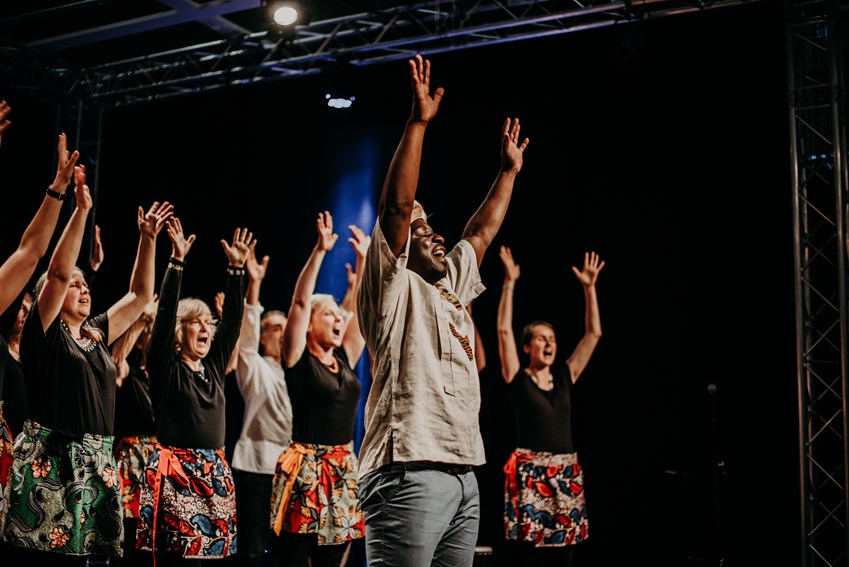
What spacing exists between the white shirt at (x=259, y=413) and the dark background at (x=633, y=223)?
1656 mm

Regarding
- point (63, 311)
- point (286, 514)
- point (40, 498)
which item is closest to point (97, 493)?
point (40, 498)

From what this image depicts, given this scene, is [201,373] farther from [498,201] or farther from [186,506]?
[498,201]

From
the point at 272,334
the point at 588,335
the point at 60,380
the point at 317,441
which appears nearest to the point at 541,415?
the point at 588,335

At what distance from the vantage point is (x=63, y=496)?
3.16 meters

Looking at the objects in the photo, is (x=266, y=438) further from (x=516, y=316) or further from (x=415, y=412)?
(x=415, y=412)

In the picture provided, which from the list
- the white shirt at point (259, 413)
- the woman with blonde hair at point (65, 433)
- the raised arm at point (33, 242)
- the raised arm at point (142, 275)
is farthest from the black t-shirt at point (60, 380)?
the white shirt at point (259, 413)

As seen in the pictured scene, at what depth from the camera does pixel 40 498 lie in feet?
10.2

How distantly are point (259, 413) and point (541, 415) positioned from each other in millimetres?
1707

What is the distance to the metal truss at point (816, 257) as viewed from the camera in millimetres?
4598

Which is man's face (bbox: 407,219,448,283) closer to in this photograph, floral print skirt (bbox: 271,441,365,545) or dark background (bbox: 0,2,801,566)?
floral print skirt (bbox: 271,441,365,545)

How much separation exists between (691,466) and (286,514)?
2.84m

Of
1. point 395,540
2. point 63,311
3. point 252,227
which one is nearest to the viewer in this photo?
point 395,540

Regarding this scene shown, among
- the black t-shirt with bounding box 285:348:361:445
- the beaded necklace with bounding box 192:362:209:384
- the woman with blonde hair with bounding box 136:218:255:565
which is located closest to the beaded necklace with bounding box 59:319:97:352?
the woman with blonde hair with bounding box 136:218:255:565

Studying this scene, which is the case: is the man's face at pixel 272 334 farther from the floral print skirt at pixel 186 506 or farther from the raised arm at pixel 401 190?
the raised arm at pixel 401 190
